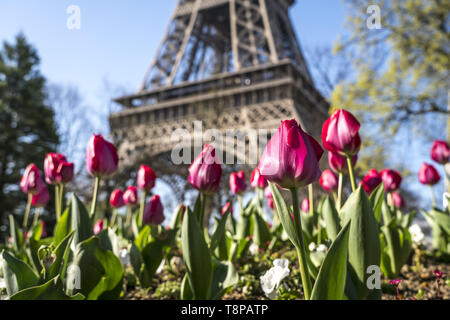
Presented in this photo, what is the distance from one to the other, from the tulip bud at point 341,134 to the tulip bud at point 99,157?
3.69 feet

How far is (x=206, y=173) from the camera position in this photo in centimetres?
162

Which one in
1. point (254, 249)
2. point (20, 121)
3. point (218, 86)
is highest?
point (218, 86)

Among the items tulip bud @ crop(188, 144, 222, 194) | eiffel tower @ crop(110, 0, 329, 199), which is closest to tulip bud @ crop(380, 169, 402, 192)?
tulip bud @ crop(188, 144, 222, 194)

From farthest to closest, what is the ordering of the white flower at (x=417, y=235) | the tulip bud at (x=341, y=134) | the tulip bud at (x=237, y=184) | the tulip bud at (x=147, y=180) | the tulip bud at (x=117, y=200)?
the tulip bud at (x=117, y=200)
the tulip bud at (x=237, y=184)
the white flower at (x=417, y=235)
the tulip bud at (x=147, y=180)
the tulip bud at (x=341, y=134)

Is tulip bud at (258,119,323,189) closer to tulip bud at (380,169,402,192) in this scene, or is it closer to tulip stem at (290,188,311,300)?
tulip stem at (290,188,311,300)

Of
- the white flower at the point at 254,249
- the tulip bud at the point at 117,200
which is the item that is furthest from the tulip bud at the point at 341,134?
the tulip bud at the point at 117,200

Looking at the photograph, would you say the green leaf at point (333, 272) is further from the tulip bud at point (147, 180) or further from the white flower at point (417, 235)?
the white flower at point (417, 235)

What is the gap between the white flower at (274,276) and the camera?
147 centimetres

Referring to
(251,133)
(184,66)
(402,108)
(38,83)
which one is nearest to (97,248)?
(402,108)

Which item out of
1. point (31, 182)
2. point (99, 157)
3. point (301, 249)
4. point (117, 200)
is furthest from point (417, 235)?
point (31, 182)

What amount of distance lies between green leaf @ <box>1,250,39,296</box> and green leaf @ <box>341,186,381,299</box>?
110 cm

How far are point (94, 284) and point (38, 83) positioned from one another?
16881mm

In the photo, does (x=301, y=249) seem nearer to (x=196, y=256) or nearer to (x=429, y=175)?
(x=196, y=256)

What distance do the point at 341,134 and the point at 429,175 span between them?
1.83 m
